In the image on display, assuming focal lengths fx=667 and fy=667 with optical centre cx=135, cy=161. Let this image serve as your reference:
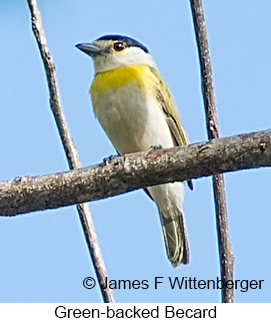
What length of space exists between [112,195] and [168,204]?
7.45 ft

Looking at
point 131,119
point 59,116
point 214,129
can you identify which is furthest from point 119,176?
point 131,119

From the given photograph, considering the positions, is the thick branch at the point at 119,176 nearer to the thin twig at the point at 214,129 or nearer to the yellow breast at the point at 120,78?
the thin twig at the point at 214,129

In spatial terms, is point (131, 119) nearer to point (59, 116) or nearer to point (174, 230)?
point (174, 230)

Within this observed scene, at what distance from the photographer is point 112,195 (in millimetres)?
3527

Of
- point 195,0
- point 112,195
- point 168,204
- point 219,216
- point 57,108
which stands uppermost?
point 195,0

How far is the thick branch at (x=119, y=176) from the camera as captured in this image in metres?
3.31

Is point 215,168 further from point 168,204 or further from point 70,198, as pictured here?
point 168,204

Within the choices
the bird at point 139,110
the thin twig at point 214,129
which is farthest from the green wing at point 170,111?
the thin twig at point 214,129

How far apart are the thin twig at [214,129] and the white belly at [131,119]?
1449 mm

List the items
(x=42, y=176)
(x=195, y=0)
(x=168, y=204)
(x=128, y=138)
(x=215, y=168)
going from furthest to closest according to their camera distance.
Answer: (x=168, y=204) → (x=128, y=138) → (x=195, y=0) → (x=42, y=176) → (x=215, y=168)

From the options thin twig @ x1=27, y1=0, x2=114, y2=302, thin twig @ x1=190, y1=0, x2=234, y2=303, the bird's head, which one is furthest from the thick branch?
the bird's head

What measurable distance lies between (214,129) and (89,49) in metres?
2.21

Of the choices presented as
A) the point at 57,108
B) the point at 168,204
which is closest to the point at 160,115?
the point at 168,204
